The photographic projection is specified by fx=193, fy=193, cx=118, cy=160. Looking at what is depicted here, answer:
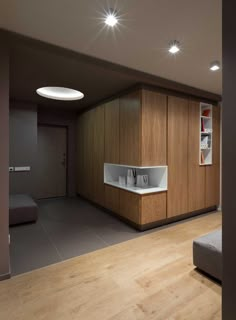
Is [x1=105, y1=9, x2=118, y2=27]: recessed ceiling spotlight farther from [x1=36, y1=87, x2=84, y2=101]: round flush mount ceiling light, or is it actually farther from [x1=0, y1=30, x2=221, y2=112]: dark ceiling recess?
[x1=36, y1=87, x2=84, y2=101]: round flush mount ceiling light

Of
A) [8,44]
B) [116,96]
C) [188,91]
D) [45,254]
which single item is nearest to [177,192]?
[188,91]

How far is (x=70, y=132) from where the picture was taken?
5.79 metres

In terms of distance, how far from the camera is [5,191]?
2061mm

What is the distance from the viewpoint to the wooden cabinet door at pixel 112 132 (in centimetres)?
386

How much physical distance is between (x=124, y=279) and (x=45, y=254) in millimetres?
1138

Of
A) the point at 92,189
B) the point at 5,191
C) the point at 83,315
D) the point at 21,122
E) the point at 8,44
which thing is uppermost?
the point at 8,44

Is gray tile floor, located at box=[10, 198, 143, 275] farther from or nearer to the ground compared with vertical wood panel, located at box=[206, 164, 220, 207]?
nearer to the ground

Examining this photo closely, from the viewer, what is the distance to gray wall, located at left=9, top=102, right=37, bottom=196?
4398 mm

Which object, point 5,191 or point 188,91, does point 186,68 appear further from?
point 5,191

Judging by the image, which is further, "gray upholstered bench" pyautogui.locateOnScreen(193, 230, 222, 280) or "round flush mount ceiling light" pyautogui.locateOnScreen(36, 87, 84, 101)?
"round flush mount ceiling light" pyautogui.locateOnScreen(36, 87, 84, 101)

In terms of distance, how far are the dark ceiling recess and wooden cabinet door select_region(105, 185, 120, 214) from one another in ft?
6.44

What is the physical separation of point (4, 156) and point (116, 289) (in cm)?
178

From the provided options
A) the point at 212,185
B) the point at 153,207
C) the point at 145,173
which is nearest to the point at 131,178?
the point at 145,173

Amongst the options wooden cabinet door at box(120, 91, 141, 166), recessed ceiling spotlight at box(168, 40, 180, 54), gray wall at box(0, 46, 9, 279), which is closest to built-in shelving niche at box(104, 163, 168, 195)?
wooden cabinet door at box(120, 91, 141, 166)
